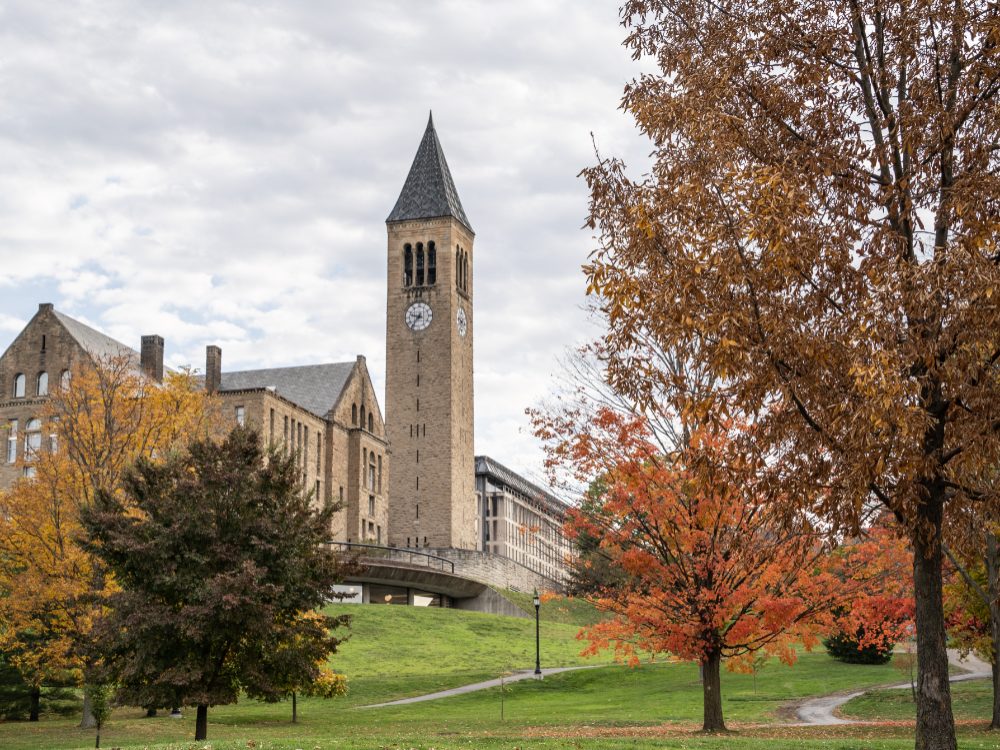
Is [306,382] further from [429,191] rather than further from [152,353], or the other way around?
[429,191]

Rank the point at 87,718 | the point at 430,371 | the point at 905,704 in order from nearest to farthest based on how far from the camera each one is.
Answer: the point at 87,718 → the point at 905,704 → the point at 430,371

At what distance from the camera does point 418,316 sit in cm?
9044

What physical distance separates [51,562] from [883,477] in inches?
858

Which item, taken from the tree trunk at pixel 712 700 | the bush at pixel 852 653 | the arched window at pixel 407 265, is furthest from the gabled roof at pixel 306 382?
the tree trunk at pixel 712 700

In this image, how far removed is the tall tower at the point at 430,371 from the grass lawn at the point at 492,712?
30368 mm

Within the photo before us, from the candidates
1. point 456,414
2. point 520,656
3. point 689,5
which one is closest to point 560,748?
point 689,5

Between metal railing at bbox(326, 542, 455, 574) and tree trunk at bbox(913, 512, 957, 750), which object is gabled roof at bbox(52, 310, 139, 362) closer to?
metal railing at bbox(326, 542, 455, 574)

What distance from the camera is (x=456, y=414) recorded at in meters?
88.2

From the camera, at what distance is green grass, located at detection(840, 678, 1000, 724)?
2664cm

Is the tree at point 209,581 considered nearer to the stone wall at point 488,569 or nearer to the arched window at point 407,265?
the stone wall at point 488,569

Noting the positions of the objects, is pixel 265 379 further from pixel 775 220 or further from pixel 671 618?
pixel 775 220

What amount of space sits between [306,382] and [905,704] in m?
63.2

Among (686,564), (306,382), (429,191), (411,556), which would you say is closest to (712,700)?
(686,564)

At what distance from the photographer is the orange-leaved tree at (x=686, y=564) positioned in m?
19.3
